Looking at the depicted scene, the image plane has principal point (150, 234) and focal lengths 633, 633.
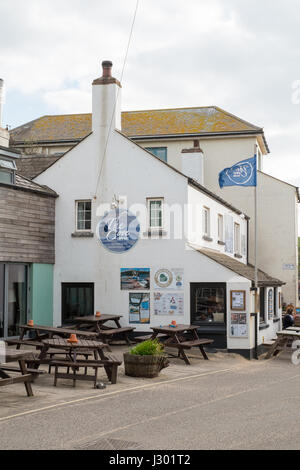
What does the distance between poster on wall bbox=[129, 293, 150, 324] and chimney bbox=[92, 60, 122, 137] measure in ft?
18.1

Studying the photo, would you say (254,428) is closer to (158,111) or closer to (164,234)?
(164,234)

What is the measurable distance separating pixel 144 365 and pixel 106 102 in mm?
10428

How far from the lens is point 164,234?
67.1 feet


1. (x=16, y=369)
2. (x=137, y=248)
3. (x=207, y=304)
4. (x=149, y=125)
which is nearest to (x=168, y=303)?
(x=207, y=304)

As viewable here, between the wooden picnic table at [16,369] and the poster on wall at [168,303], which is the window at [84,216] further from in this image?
the wooden picnic table at [16,369]

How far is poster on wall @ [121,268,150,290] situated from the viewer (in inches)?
806

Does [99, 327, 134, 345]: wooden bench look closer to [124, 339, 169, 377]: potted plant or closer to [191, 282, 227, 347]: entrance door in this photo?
[191, 282, 227, 347]: entrance door

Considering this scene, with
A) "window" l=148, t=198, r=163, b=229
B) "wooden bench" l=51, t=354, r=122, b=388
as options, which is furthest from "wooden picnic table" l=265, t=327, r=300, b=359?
"wooden bench" l=51, t=354, r=122, b=388

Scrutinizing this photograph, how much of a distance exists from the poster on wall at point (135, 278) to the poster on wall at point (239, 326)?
2997mm

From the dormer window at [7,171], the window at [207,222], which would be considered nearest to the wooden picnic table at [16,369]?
the dormer window at [7,171]

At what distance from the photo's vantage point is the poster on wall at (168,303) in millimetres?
20000

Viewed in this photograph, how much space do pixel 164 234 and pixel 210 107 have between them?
17637 millimetres

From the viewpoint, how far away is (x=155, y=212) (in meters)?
20.8
